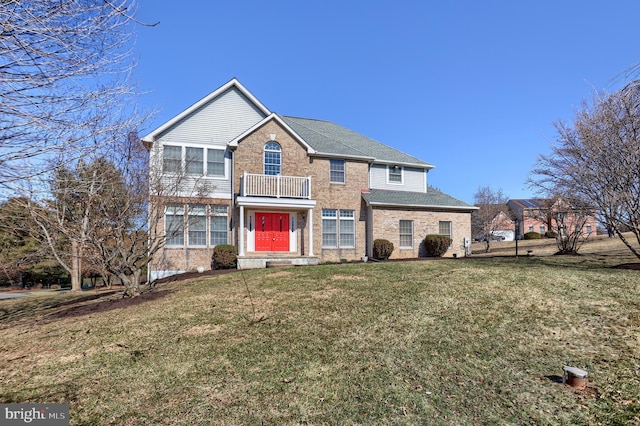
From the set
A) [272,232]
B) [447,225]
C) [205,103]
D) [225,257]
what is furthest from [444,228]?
[205,103]

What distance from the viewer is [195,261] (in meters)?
15.6

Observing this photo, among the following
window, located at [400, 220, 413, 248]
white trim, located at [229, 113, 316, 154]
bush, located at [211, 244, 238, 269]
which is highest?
white trim, located at [229, 113, 316, 154]

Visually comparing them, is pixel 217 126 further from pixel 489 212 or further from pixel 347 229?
pixel 489 212

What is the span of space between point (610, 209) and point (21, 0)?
14023 mm

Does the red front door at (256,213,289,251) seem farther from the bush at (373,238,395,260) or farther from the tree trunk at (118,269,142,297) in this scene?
the tree trunk at (118,269,142,297)

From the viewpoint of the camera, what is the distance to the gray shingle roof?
18.7 meters

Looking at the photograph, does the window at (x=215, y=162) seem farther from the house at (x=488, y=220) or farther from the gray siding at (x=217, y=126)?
the house at (x=488, y=220)

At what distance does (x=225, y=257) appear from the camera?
49.8 ft

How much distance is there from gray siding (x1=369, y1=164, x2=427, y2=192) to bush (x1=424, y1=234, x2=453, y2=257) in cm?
327

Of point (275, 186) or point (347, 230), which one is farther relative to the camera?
point (347, 230)

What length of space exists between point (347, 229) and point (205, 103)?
30.8 ft

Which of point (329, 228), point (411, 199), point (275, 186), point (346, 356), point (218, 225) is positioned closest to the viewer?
point (346, 356)

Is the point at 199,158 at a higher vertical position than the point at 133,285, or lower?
higher

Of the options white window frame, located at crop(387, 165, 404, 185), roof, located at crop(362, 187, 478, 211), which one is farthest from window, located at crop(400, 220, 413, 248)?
white window frame, located at crop(387, 165, 404, 185)
